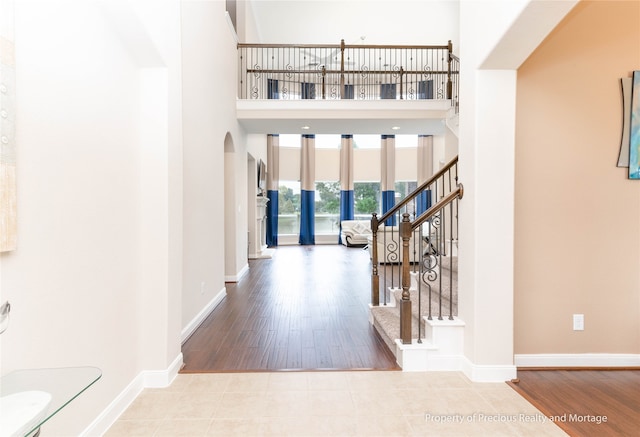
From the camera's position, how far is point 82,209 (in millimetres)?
1797

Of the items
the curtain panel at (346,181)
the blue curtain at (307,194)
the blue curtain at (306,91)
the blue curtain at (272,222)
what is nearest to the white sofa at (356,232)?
the curtain panel at (346,181)

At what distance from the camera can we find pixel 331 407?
2156 millimetres

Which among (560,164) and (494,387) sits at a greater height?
(560,164)

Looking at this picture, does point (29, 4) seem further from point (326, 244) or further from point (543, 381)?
point (326, 244)

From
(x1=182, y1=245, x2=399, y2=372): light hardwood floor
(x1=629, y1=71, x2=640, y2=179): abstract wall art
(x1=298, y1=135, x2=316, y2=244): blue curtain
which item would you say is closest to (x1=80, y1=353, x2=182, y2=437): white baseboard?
(x1=182, y1=245, x2=399, y2=372): light hardwood floor

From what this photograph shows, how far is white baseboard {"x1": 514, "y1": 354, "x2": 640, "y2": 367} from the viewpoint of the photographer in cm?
266

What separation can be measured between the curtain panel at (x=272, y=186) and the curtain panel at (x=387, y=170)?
3559 mm

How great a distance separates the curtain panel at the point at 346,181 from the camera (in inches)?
464

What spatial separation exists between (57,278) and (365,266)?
6235mm

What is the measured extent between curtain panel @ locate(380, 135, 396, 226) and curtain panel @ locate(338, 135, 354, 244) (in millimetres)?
1064

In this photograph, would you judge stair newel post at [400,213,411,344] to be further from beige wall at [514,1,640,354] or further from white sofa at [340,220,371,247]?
white sofa at [340,220,371,247]

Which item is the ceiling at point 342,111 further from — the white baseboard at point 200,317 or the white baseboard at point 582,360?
the white baseboard at point 582,360

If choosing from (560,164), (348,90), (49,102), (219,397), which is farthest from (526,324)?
(348,90)

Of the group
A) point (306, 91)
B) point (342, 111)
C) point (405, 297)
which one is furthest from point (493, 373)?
point (306, 91)
